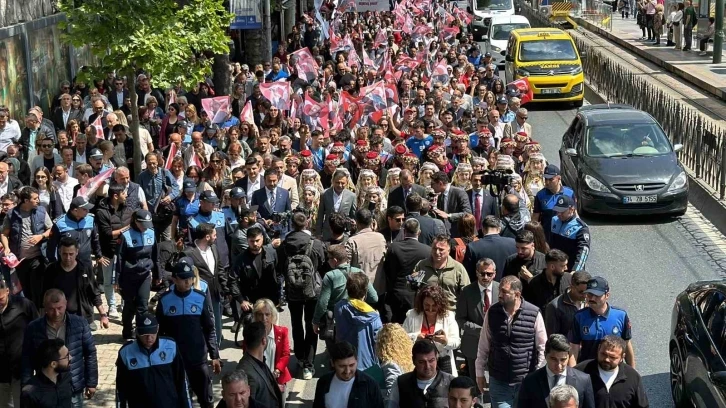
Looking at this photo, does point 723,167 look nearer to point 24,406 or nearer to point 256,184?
point 256,184

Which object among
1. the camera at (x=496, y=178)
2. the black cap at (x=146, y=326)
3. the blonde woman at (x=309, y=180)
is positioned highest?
the black cap at (x=146, y=326)

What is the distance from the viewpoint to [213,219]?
12742 mm

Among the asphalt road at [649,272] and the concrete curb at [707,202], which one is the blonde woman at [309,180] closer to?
the asphalt road at [649,272]

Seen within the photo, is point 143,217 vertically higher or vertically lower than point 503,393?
higher

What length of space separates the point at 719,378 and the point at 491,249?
112 inches

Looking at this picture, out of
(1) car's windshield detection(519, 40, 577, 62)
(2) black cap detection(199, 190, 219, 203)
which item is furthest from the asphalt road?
(1) car's windshield detection(519, 40, 577, 62)

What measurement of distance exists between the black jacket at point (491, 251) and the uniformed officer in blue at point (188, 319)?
257 cm

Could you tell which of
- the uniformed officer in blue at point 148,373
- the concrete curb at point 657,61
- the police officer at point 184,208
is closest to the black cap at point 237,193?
the police officer at point 184,208

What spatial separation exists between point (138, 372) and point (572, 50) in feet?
77.6

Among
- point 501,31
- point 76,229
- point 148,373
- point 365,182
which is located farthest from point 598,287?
point 501,31

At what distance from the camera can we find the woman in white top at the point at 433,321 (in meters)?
9.45

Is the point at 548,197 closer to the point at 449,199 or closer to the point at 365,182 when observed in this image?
the point at 449,199

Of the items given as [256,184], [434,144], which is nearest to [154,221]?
[256,184]

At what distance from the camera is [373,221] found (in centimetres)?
→ 1227
